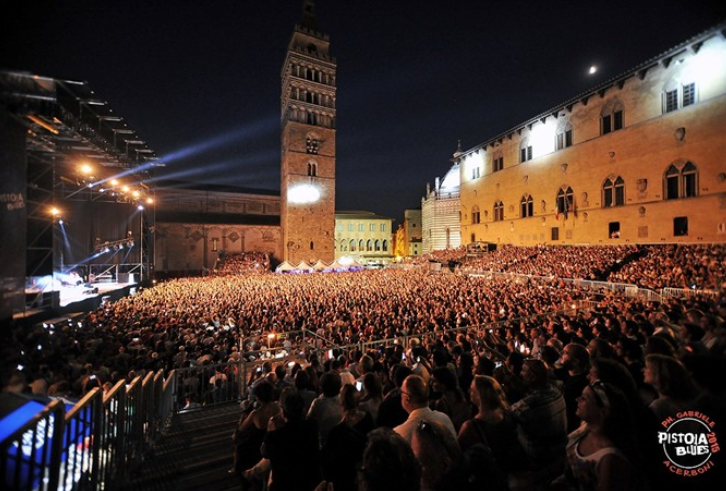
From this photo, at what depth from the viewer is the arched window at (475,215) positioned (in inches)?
1616

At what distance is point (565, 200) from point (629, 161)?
5.91 meters

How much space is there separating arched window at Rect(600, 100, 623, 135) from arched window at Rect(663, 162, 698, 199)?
5.54 meters

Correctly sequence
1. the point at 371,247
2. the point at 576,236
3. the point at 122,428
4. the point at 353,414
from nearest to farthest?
the point at 353,414, the point at 122,428, the point at 576,236, the point at 371,247

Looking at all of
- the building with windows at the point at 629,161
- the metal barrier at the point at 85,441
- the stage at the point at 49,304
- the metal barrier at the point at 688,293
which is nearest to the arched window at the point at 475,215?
the building with windows at the point at 629,161

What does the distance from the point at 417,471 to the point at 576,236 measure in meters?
32.9

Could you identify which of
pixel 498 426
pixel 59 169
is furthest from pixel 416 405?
pixel 59 169

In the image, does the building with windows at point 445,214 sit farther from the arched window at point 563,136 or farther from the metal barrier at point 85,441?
the metal barrier at point 85,441

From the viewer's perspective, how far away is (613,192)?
25.8 meters

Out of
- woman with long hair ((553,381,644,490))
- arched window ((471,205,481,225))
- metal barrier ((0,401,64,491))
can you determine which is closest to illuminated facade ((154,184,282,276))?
arched window ((471,205,481,225))

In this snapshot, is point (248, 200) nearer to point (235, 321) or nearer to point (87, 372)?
point (235, 321)

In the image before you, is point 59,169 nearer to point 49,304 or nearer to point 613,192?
point 49,304

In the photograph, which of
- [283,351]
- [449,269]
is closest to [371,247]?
[449,269]

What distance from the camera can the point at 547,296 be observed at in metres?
14.7

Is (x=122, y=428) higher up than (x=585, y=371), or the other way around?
(x=585, y=371)
